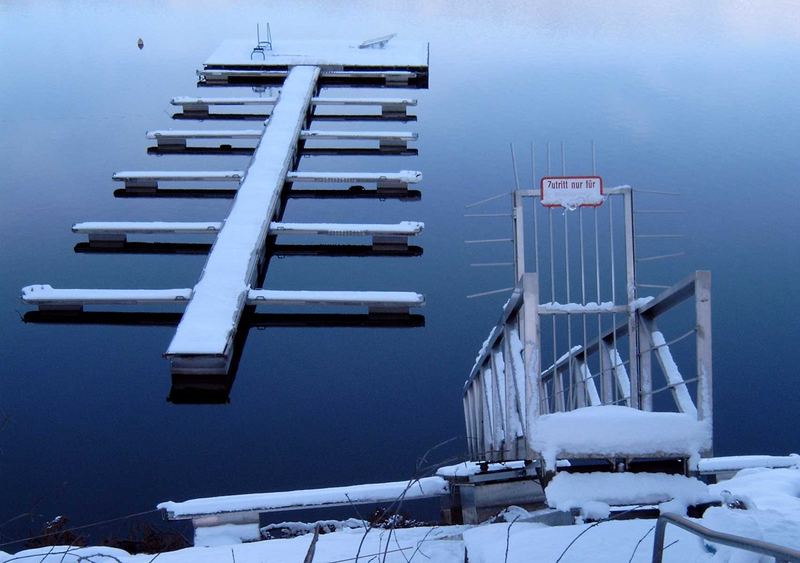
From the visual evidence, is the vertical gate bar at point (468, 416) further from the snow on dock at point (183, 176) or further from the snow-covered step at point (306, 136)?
the snow-covered step at point (306, 136)

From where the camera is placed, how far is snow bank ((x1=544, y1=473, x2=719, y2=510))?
12.9ft

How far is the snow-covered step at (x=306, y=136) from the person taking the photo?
15.2m

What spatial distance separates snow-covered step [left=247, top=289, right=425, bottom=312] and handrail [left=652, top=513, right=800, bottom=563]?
686 cm

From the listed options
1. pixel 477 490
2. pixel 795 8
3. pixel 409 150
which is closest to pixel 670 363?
pixel 477 490

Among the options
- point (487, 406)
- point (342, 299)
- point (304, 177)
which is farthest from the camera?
point (304, 177)

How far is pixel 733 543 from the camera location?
2168 millimetres

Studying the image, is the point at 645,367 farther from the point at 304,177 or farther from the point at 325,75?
the point at 325,75

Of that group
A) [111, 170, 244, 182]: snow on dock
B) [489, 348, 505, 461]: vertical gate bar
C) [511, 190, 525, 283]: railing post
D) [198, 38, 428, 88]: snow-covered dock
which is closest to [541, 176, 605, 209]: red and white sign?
[511, 190, 525, 283]: railing post

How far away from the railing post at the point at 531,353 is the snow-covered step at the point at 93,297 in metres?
5.84

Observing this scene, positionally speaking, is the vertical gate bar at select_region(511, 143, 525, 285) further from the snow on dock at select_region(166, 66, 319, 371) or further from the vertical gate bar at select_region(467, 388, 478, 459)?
the snow on dock at select_region(166, 66, 319, 371)

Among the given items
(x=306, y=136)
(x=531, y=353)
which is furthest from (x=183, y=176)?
(x=531, y=353)

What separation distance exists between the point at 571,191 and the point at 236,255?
17.8 feet

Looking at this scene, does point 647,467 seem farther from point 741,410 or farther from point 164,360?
point 164,360

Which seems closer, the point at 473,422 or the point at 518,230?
the point at 518,230
